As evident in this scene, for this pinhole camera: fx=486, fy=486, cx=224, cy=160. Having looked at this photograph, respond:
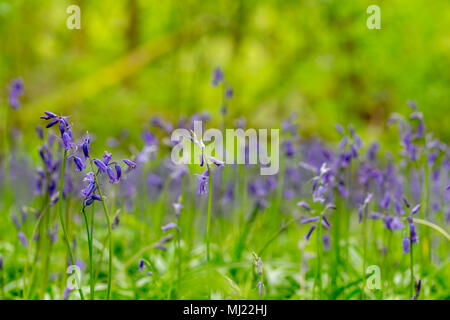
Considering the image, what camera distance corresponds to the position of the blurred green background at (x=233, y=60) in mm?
6879

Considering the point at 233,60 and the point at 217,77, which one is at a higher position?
the point at 233,60

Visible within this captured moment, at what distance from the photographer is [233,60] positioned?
8.54 metres

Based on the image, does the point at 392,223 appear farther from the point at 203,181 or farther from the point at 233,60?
the point at 233,60

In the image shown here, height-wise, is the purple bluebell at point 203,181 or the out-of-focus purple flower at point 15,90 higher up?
the out-of-focus purple flower at point 15,90

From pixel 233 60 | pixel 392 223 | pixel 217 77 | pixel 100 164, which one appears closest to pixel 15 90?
pixel 217 77

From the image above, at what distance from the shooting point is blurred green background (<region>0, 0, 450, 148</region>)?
6879mm

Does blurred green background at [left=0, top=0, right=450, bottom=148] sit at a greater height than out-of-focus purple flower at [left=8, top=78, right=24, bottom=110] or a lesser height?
greater

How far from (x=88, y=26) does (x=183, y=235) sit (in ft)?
31.5
